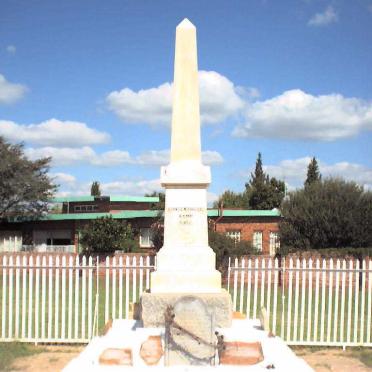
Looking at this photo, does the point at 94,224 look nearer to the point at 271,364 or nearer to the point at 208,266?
the point at 208,266

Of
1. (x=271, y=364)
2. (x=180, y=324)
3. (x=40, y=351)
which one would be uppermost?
(x=180, y=324)

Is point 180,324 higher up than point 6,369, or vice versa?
point 180,324

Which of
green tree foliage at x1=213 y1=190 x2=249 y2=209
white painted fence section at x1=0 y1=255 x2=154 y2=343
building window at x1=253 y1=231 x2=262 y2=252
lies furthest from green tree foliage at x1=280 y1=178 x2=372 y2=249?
green tree foliage at x1=213 y1=190 x2=249 y2=209

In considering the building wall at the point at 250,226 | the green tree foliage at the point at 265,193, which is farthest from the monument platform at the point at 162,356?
the green tree foliage at the point at 265,193

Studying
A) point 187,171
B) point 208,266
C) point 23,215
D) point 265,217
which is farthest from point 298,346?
point 23,215

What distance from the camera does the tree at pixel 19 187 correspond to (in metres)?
34.4

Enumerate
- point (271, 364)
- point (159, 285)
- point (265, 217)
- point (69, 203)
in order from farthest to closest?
1. point (69, 203)
2. point (265, 217)
3. point (159, 285)
4. point (271, 364)

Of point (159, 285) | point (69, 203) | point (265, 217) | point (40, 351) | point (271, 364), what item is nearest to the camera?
point (271, 364)

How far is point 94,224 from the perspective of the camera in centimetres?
2734

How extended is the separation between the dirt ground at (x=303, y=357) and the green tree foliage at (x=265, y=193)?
4125 cm

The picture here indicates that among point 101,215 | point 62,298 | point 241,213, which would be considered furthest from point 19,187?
point 62,298

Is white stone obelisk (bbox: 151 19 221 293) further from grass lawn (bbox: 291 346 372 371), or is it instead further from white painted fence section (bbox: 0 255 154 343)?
grass lawn (bbox: 291 346 372 371)

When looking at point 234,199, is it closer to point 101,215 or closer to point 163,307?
point 101,215

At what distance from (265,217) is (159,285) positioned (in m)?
24.9
